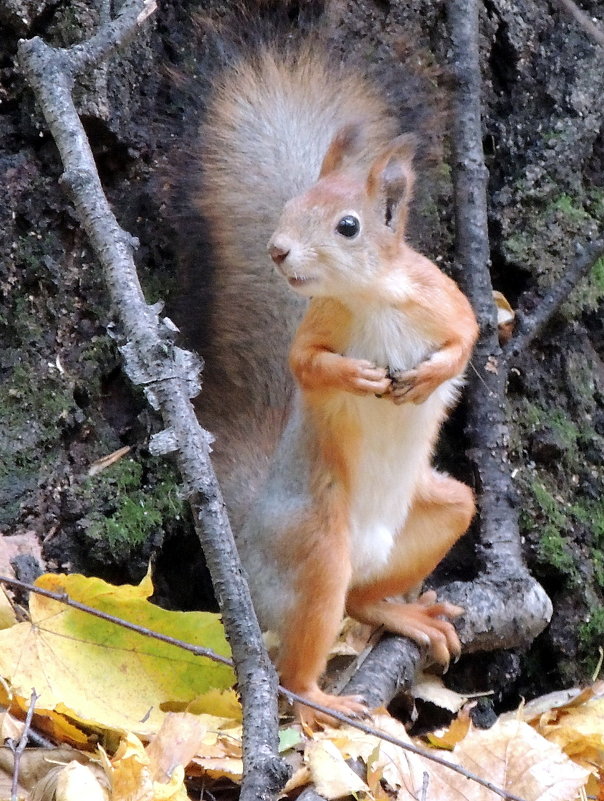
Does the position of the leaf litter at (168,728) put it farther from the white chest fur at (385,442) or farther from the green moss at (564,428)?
the green moss at (564,428)

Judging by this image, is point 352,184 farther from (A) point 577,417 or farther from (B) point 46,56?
(A) point 577,417

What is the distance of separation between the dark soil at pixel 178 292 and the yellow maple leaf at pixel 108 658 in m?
0.25

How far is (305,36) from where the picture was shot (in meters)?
1.63

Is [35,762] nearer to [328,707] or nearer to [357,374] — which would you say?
[328,707]

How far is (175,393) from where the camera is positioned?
3.49ft

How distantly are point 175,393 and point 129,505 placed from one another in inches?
21.5

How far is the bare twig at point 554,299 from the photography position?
6.15 ft

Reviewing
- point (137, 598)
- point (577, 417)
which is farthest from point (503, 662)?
point (137, 598)

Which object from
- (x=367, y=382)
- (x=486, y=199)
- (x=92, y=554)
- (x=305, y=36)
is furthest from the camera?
(x=486, y=199)

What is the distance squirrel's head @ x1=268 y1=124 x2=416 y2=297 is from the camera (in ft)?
4.17

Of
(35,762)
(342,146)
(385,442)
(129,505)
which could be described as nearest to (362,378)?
(385,442)

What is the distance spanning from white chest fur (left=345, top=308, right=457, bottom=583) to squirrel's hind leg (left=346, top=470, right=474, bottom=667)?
0.02 m

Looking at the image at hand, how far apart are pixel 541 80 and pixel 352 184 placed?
2.71ft

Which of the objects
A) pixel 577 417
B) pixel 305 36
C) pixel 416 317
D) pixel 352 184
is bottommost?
pixel 577 417
